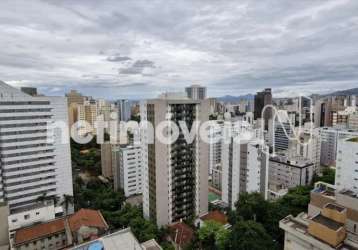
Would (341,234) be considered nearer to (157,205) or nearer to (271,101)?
(157,205)

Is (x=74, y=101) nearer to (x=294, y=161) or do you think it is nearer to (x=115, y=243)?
(x=294, y=161)

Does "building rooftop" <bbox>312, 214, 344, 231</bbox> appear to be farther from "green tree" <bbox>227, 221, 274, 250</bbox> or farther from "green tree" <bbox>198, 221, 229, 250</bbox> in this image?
"green tree" <bbox>198, 221, 229, 250</bbox>

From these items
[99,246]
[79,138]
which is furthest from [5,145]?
[79,138]

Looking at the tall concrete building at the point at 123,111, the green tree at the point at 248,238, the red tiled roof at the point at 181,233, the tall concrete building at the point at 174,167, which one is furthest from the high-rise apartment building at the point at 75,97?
the green tree at the point at 248,238

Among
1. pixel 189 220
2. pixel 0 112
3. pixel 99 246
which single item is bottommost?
pixel 189 220

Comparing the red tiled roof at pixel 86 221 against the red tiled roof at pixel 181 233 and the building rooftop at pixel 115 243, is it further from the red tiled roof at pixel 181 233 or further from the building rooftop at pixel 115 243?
the red tiled roof at pixel 181 233

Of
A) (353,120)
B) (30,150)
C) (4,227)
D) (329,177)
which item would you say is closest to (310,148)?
(329,177)
